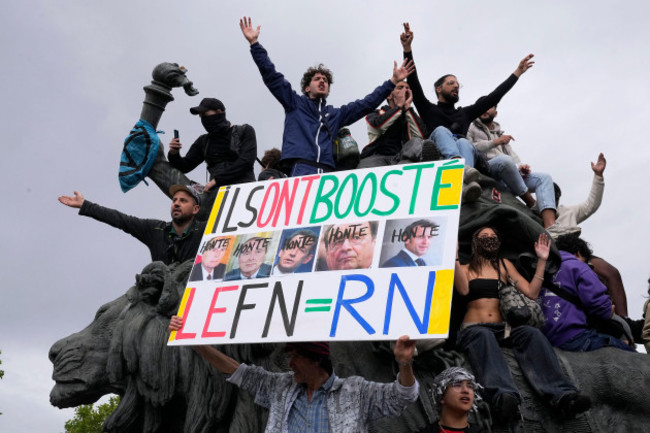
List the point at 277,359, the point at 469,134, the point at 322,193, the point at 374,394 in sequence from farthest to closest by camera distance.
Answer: the point at 469,134
the point at 277,359
the point at 322,193
the point at 374,394

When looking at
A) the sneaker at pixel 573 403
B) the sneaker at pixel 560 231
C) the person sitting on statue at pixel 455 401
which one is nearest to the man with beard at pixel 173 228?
the person sitting on statue at pixel 455 401

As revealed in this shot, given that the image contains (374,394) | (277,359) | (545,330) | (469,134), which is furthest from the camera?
(469,134)

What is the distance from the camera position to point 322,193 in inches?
229

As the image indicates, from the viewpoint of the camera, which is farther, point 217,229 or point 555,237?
point 555,237

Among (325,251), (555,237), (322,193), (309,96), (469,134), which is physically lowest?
(325,251)

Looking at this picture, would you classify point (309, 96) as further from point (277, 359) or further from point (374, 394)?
point (374, 394)

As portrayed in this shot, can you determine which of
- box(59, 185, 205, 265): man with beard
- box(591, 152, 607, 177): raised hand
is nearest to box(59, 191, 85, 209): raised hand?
box(59, 185, 205, 265): man with beard

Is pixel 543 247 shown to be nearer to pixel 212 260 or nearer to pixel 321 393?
Answer: pixel 321 393

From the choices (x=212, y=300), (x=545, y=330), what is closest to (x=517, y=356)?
(x=545, y=330)

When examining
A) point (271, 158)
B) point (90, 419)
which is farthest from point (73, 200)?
point (90, 419)

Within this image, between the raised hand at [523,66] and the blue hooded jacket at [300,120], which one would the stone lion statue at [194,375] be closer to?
the blue hooded jacket at [300,120]

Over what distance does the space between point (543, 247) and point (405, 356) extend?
2843mm

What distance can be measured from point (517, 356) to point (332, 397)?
2239 millimetres

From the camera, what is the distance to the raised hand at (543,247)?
692cm
